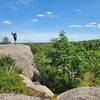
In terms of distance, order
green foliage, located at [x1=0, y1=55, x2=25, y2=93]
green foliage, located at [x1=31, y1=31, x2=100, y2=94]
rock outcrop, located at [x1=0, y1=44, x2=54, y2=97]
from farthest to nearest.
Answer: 1. green foliage, located at [x1=31, y1=31, x2=100, y2=94]
2. rock outcrop, located at [x1=0, y1=44, x2=54, y2=97]
3. green foliage, located at [x1=0, y1=55, x2=25, y2=93]

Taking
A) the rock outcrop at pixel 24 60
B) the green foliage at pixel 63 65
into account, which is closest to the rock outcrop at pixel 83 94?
the rock outcrop at pixel 24 60

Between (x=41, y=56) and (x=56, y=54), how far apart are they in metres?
1.39

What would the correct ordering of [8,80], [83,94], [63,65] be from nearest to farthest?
[83,94], [8,80], [63,65]

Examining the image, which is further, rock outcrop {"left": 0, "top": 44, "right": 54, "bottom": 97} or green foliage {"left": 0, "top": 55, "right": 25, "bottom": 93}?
rock outcrop {"left": 0, "top": 44, "right": 54, "bottom": 97}

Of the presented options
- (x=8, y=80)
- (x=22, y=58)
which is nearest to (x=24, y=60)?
(x=22, y=58)

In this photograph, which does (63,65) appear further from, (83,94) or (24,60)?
(83,94)

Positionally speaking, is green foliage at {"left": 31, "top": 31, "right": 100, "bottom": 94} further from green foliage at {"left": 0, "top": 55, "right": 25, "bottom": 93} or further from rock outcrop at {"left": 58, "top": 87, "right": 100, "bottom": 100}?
rock outcrop at {"left": 58, "top": 87, "right": 100, "bottom": 100}

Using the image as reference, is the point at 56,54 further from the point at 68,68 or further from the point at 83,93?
the point at 83,93

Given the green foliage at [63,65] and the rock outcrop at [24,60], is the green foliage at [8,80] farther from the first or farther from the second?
the green foliage at [63,65]

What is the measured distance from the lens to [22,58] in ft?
56.9

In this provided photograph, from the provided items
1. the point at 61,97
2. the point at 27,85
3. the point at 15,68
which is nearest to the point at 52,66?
the point at 15,68

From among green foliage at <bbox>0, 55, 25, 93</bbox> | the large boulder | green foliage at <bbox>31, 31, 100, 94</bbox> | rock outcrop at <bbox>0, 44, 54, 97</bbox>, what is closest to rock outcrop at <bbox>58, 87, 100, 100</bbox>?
green foliage at <bbox>0, 55, 25, 93</bbox>

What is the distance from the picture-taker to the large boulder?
1686 centimetres

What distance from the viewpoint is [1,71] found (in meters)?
14.4
